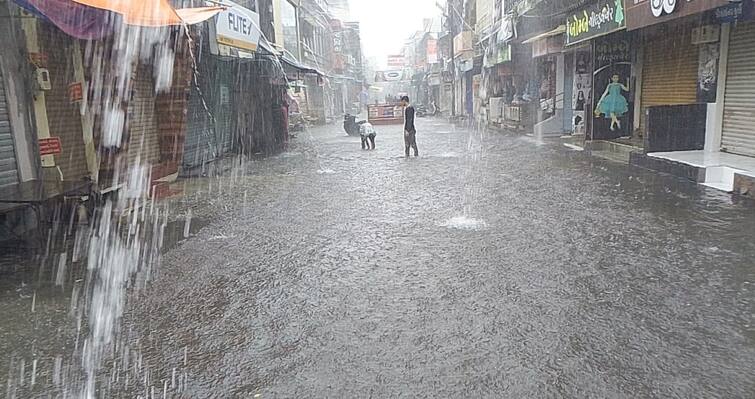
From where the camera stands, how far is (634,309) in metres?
4.45

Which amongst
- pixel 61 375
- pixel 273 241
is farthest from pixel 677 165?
pixel 61 375

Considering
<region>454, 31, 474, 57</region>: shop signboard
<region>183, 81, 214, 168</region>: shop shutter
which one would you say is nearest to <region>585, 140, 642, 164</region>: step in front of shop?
<region>183, 81, 214, 168</region>: shop shutter

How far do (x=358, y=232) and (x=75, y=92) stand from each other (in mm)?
5551

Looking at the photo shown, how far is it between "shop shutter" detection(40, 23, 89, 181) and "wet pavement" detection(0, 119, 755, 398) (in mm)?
2299

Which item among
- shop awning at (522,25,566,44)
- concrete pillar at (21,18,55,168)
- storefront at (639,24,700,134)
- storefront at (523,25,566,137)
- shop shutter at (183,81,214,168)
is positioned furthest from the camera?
storefront at (523,25,566,137)

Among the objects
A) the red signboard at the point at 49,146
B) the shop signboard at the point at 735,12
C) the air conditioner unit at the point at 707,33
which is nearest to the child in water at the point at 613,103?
the air conditioner unit at the point at 707,33

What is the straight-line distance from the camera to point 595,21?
1409 cm

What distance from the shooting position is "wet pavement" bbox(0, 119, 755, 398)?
3.53 m

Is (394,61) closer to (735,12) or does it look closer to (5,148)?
(735,12)

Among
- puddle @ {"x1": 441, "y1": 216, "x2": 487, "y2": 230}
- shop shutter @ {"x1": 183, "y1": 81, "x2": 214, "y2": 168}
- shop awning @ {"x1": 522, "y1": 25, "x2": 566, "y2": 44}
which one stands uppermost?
shop awning @ {"x1": 522, "y1": 25, "x2": 566, "y2": 44}

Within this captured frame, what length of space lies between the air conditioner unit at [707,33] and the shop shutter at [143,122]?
11245 millimetres

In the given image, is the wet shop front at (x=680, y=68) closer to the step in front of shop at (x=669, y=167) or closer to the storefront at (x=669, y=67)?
the storefront at (x=669, y=67)

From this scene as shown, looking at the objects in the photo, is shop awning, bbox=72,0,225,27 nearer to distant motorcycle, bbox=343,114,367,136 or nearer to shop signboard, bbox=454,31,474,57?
distant motorcycle, bbox=343,114,367,136

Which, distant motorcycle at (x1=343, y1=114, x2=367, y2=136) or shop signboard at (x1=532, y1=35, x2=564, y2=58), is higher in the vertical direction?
shop signboard at (x1=532, y1=35, x2=564, y2=58)
